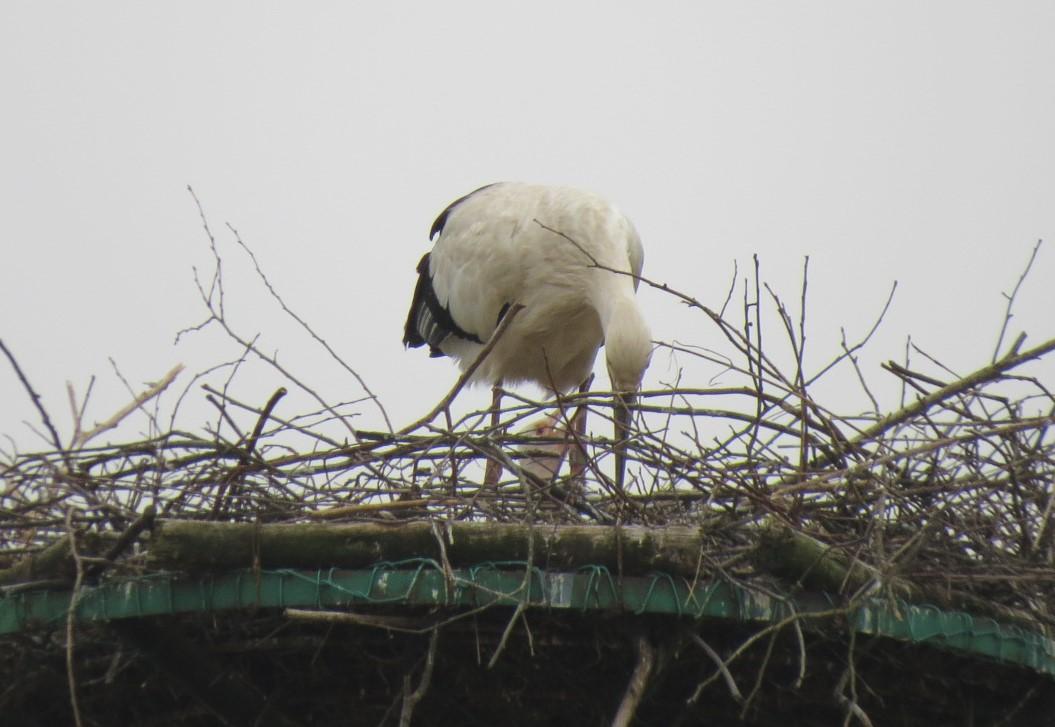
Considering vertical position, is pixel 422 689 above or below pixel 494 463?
below

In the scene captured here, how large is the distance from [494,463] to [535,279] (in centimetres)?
228

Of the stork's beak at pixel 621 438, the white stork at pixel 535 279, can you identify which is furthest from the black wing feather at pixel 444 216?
the stork's beak at pixel 621 438

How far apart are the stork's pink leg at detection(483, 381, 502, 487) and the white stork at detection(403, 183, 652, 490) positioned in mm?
98

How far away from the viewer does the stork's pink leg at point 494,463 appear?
3303mm

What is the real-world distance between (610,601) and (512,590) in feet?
0.65

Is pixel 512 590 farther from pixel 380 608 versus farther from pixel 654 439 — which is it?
pixel 654 439

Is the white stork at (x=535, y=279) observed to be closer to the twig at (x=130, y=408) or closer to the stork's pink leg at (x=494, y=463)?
the stork's pink leg at (x=494, y=463)

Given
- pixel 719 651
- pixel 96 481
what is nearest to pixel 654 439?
pixel 719 651

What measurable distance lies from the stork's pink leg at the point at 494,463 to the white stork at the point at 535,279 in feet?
0.32

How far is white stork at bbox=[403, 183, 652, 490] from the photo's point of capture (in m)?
5.68

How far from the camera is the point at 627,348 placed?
16.8 feet

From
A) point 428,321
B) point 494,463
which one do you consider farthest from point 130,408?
point 428,321

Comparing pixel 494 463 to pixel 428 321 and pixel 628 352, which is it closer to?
pixel 628 352

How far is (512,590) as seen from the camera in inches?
108
